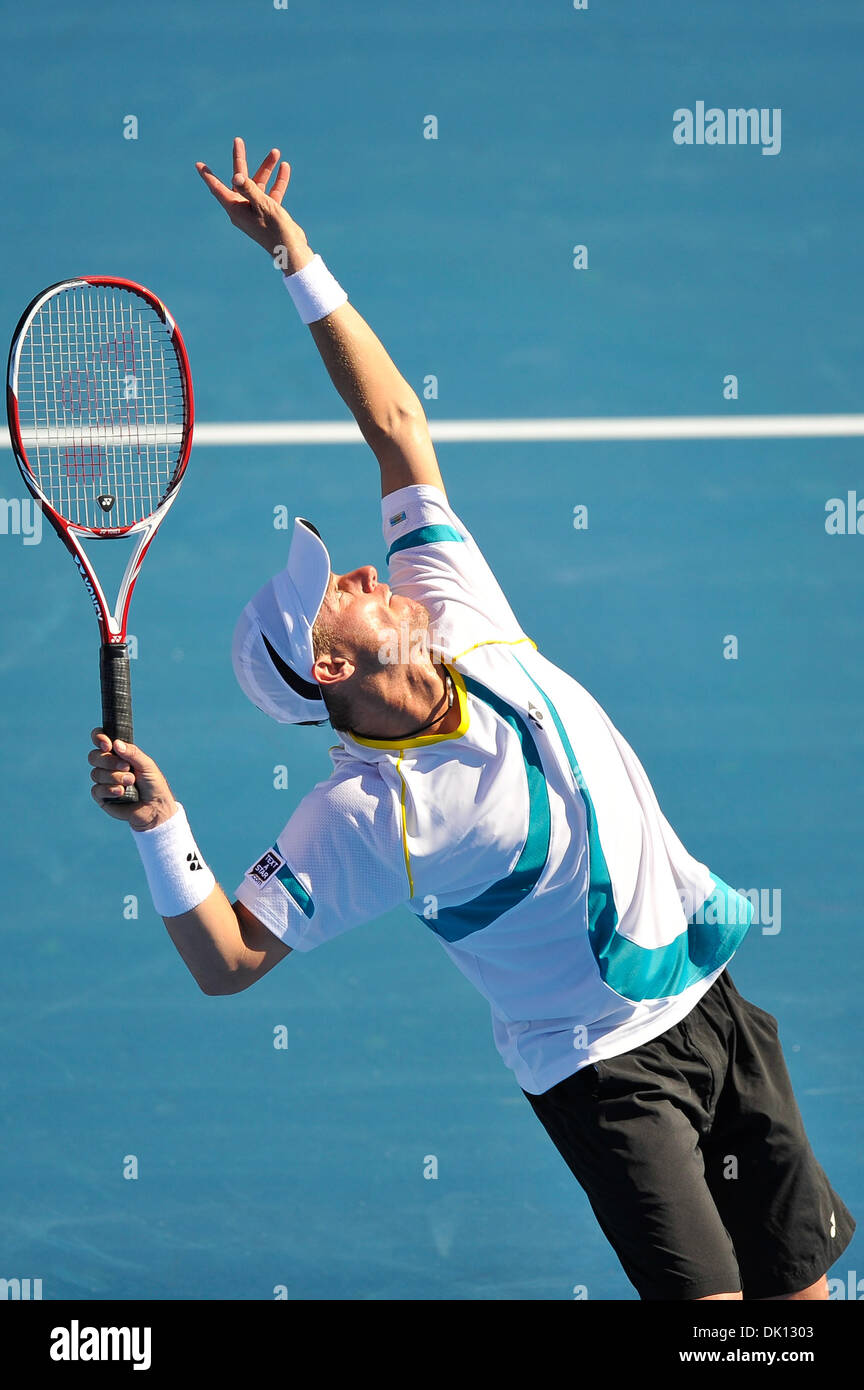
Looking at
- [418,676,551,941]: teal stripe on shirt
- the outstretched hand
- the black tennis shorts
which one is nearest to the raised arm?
the outstretched hand

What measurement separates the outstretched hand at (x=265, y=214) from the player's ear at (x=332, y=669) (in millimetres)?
1148

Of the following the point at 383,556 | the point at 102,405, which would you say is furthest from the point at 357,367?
the point at 102,405

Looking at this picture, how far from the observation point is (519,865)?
3.33 meters

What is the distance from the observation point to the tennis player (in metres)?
3.24

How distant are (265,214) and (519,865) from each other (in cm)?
182

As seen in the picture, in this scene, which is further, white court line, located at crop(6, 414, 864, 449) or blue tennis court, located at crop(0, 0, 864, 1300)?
white court line, located at crop(6, 414, 864, 449)

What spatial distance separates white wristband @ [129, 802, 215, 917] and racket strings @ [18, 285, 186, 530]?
1677 mm

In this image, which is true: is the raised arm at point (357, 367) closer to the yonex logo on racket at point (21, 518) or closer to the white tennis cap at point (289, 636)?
the white tennis cap at point (289, 636)

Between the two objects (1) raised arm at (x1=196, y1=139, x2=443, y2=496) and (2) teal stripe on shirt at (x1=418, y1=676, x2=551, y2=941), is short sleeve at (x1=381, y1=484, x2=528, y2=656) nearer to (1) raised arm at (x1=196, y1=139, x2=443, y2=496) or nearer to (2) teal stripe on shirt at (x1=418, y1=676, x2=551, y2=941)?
(1) raised arm at (x1=196, y1=139, x2=443, y2=496)

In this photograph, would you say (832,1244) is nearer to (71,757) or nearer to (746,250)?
(71,757)

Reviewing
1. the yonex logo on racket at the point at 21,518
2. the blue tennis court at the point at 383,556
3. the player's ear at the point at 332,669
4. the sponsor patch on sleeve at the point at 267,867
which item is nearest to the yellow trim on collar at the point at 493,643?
the player's ear at the point at 332,669

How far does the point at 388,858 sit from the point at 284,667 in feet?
1.59

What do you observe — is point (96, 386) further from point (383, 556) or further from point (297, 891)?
point (297, 891)

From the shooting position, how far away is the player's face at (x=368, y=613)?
3346 millimetres
